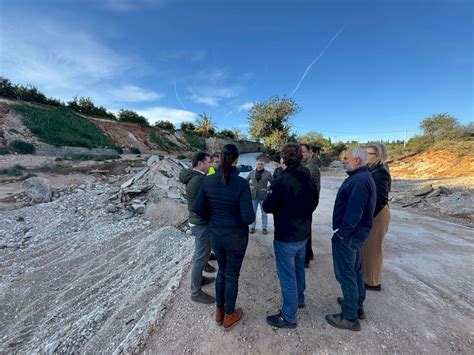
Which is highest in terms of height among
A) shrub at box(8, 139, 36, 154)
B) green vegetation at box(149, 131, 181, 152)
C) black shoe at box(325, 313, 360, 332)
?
green vegetation at box(149, 131, 181, 152)

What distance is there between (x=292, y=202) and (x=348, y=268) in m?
0.87

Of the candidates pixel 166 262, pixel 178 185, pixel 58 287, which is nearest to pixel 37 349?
pixel 58 287

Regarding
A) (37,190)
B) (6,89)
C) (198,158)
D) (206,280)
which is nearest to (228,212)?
(198,158)

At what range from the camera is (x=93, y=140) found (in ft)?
77.8

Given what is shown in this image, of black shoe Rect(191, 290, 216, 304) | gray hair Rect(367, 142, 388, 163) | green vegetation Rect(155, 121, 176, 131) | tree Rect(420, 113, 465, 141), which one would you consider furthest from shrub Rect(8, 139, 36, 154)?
tree Rect(420, 113, 465, 141)

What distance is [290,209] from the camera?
2.16 metres

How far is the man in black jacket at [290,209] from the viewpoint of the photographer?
215 centimetres

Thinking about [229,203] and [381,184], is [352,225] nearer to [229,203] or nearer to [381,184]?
[381,184]

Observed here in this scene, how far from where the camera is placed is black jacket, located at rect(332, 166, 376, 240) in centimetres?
204

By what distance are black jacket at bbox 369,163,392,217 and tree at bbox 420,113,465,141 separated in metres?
28.2

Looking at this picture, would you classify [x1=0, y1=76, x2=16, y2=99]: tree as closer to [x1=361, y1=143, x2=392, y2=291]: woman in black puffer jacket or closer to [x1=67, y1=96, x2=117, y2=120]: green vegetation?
[x1=67, y1=96, x2=117, y2=120]: green vegetation

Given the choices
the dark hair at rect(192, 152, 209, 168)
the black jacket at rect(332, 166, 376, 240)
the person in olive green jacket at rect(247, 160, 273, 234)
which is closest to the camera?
the black jacket at rect(332, 166, 376, 240)

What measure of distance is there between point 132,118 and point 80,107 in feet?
22.4

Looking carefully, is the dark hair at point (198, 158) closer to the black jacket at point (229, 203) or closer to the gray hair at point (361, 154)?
the black jacket at point (229, 203)
